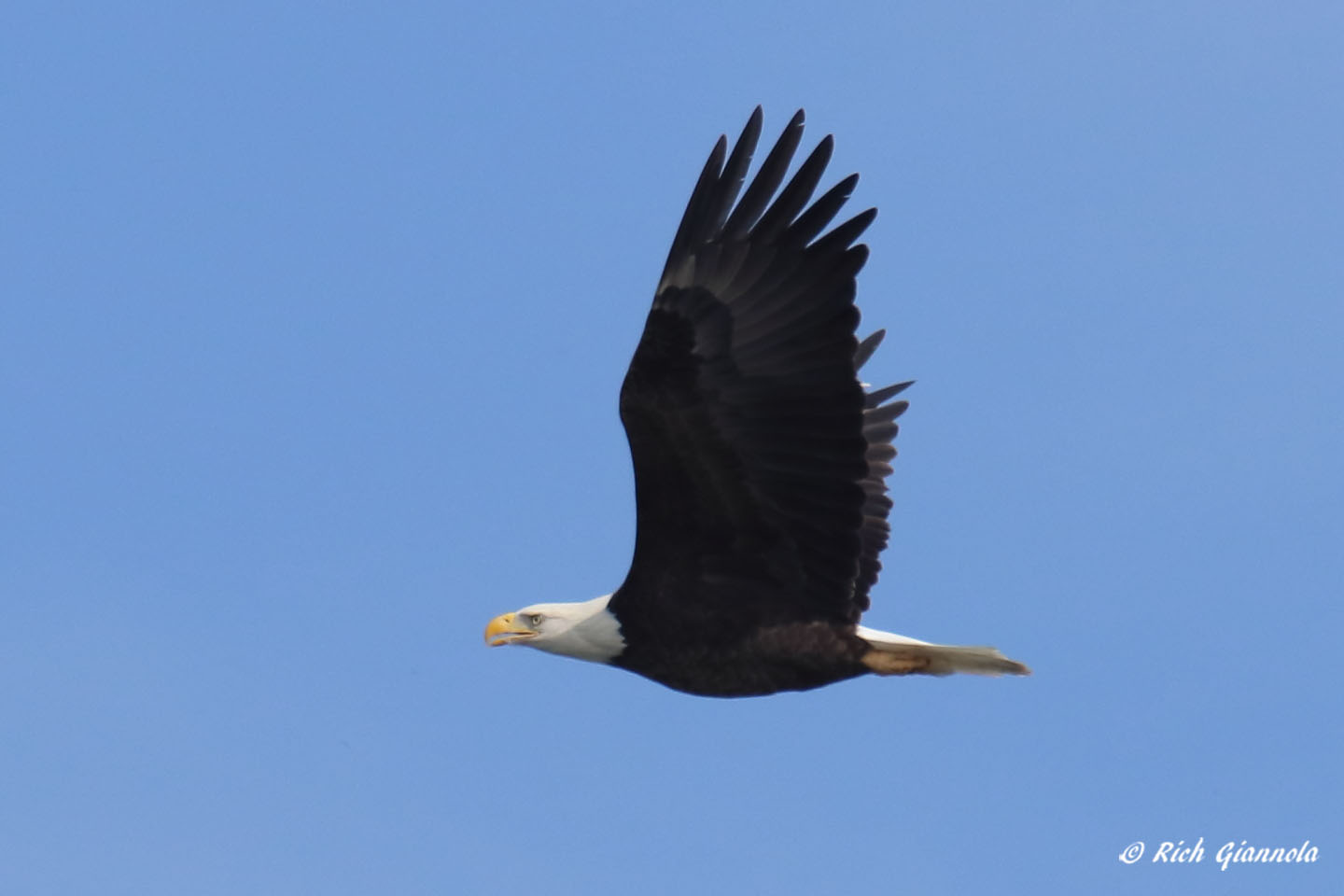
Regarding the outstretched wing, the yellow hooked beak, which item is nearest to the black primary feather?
the outstretched wing

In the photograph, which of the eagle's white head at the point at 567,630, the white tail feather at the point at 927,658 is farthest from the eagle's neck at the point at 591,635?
the white tail feather at the point at 927,658

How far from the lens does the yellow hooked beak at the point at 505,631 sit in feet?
45.3

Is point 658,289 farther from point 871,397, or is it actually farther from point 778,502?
point 871,397

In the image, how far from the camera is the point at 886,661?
13125 millimetres

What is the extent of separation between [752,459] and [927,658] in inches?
61.7

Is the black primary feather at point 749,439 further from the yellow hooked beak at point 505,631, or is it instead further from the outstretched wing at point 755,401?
the yellow hooked beak at point 505,631

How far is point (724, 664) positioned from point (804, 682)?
1.58 feet

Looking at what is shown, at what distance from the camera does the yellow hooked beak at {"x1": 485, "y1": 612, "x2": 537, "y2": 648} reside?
13.8 m

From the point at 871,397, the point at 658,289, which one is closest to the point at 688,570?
the point at 658,289

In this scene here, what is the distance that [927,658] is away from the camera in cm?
1312

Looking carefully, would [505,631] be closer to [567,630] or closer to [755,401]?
[567,630]

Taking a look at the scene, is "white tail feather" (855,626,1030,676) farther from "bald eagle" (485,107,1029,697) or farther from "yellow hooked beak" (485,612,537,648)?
"yellow hooked beak" (485,612,537,648)

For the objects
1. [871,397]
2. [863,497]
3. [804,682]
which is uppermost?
[871,397]

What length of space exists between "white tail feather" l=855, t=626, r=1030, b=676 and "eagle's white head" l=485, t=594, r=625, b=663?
56.7 inches
